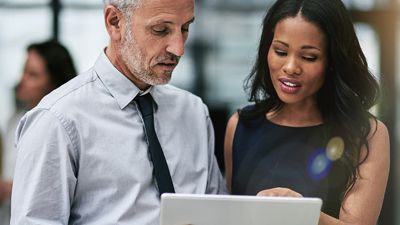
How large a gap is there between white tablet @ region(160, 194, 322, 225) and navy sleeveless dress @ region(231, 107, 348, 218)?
30 cm

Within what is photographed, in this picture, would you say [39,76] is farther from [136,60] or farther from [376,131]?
[376,131]

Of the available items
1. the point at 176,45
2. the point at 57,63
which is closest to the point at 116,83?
the point at 176,45

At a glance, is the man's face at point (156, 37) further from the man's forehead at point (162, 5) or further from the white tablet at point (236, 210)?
the white tablet at point (236, 210)

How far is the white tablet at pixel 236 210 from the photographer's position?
5.02ft

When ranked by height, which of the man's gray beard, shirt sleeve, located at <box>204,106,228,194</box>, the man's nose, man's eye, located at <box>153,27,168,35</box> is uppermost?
man's eye, located at <box>153,27,168,35</box>

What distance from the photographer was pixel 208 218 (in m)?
1.58

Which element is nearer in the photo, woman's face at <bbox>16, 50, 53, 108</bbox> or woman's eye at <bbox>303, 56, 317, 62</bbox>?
woman's eye at <bbox>303, 56, 317, 62</bbox>

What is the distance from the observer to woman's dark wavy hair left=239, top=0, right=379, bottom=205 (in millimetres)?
1843

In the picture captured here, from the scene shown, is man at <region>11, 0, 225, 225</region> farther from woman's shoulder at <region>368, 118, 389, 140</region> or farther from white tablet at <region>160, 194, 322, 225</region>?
woman's shoulder at <region>368, 118, 389, 140</region>

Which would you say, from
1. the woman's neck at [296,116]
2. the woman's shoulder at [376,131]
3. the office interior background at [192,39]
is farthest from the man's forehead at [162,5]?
the office interior background at [192,39]

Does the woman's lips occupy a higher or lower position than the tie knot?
higher

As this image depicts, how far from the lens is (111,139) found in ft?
5.77

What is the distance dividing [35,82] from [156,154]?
1.10 meters

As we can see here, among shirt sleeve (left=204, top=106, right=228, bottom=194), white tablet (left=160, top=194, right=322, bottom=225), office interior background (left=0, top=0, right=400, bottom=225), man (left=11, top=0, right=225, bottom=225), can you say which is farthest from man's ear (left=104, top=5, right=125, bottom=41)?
office interior background (left=0, top=0, right=400, bottom=225)
